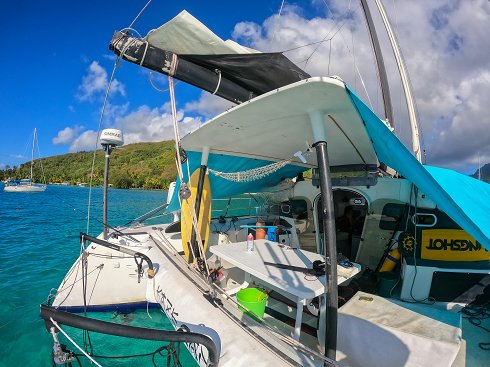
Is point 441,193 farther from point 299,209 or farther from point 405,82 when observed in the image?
point 405,82

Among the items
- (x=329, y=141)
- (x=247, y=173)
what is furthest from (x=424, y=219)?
(x=247, y=173)

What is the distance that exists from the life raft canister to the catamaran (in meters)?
0.02

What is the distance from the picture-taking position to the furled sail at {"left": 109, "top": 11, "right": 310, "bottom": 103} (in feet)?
8.93

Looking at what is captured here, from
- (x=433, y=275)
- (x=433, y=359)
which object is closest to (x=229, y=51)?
(x=433, y=359)

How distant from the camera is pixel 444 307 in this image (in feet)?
13.5

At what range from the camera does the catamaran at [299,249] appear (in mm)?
2473

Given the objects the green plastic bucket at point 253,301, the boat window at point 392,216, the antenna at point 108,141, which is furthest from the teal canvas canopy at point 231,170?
the green plastic bucket at point 253,301

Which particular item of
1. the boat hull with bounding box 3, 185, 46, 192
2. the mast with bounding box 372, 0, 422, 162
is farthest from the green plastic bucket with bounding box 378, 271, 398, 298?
the boat hull with bounding box 3, 185, 46, 192

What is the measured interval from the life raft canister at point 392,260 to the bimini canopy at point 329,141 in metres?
1.81

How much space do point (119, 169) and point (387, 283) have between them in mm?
116276

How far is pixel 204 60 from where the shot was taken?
3.05 meters

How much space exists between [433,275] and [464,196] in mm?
1792

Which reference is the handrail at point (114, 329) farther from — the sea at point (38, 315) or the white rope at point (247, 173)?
the white rope at point (247, 173)

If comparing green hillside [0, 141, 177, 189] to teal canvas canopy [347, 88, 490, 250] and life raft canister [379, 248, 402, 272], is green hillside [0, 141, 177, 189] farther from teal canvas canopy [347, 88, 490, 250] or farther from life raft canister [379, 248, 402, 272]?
teal canvas canopy [347, 88, 490, 250]
